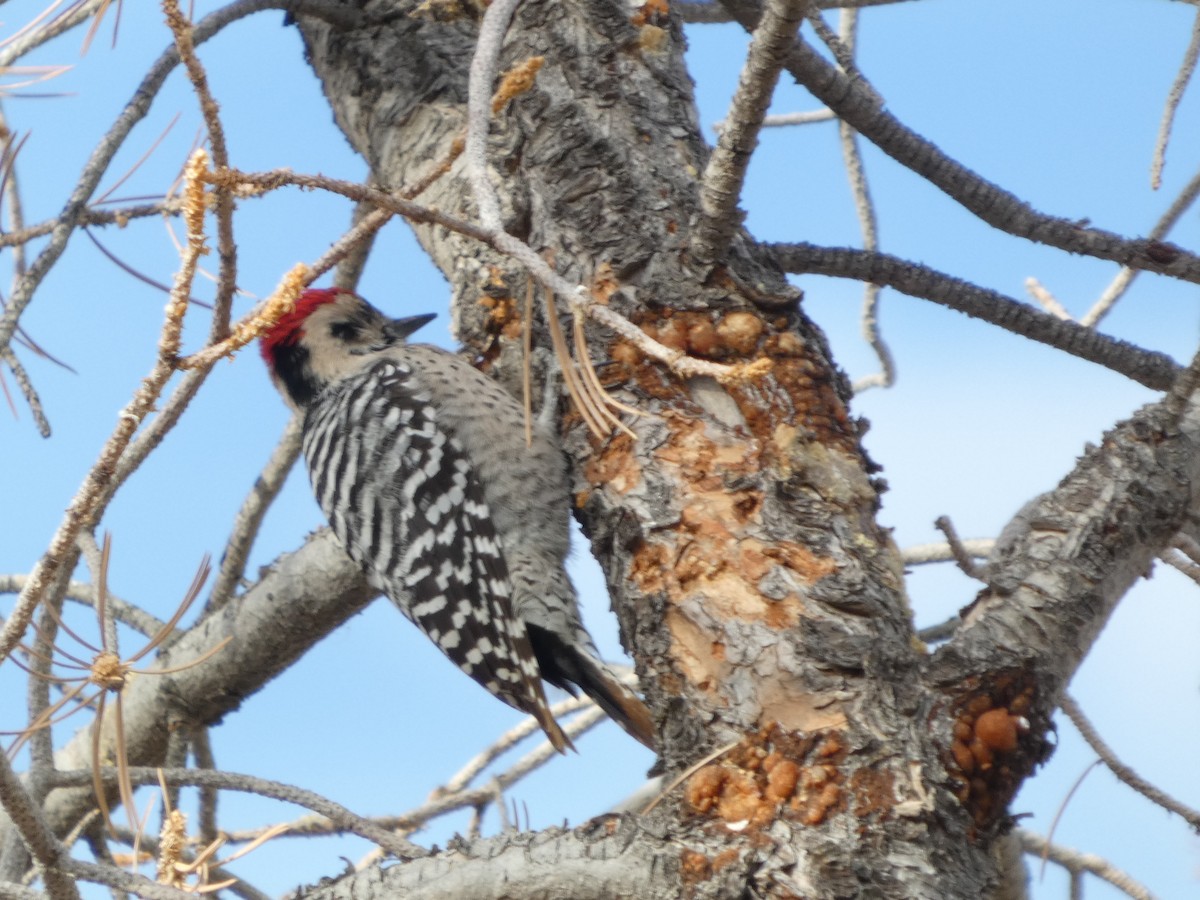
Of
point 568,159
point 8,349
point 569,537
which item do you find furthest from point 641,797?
point 8,349

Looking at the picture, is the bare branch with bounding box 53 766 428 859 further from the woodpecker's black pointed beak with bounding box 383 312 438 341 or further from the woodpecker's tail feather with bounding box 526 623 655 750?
the woodpecker's black pointed beak with bounding box 383 312 438 341

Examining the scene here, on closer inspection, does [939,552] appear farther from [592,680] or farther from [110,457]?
[110,457]

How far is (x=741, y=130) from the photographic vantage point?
6.00ft

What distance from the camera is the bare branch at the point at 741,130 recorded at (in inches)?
64.6

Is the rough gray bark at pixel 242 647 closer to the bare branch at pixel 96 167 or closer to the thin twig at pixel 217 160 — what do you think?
the bare branch at pixel 96 167

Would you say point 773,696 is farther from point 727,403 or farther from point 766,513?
point 727,403

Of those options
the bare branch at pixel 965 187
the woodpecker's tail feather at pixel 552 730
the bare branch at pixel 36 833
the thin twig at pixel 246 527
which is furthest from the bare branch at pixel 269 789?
the bare branch at pixel 965 187

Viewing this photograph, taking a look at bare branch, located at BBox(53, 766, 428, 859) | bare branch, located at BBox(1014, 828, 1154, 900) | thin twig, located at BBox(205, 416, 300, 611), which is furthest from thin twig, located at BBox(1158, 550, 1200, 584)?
thin twig, located at BBox(205, 416, 300, 611)

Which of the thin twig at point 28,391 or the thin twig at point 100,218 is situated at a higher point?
the thin twig at point 100,218

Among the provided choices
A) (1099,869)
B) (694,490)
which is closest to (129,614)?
(694,490)

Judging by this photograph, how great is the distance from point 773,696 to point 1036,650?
37 cm

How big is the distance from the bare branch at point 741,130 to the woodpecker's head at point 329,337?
1774mm

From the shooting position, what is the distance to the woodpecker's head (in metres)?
3.77

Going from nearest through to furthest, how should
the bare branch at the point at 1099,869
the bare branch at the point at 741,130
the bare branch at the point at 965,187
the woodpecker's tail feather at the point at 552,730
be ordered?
the bare branch at the point at 741,130 < the bare branch at the point at 965,187 < the bare branch at the point at 1099,869 < the woodpecker's tail feather at the point at 552,730
